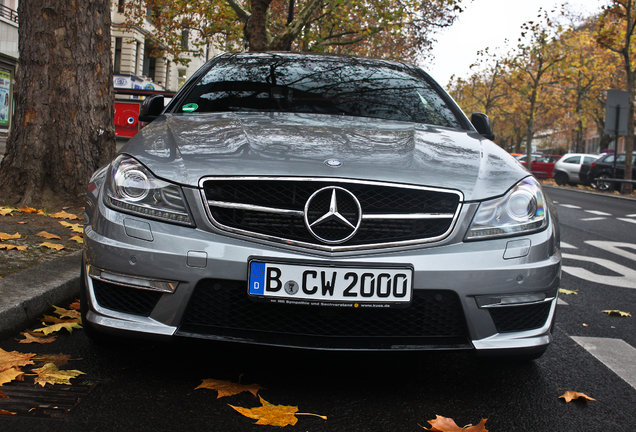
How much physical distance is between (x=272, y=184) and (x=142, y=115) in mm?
1672

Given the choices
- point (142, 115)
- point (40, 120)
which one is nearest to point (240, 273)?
point (142, 115)

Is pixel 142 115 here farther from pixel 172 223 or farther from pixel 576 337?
pixel 576 337

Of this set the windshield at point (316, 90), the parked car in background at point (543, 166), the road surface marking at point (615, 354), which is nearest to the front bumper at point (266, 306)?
the road surface marking at point (615, 354)

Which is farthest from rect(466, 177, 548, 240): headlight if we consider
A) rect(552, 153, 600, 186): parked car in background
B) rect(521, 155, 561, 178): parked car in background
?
rect(521, 155, 561, 178): parked car in background

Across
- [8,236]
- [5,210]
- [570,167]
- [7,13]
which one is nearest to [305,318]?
[8,236]

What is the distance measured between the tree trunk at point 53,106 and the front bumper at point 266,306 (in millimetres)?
4171

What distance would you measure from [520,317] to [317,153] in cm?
103

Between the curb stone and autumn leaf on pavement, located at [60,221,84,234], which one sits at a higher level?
autumn leaf on pavement, located at [60,221,84,234]

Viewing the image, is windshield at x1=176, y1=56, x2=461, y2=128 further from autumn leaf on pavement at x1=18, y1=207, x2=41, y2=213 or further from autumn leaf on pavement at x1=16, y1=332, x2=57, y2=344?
autumn leaf on pavement at x1=18, y1=207, x2=41, y2=213

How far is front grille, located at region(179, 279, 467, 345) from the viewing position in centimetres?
250

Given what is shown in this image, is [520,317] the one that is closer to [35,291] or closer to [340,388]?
[340,388]

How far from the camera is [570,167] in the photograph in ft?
98.6

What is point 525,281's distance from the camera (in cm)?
262

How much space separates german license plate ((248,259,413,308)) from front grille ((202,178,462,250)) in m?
0.11
